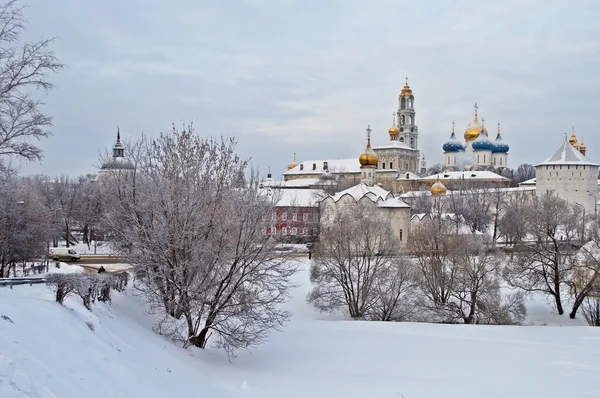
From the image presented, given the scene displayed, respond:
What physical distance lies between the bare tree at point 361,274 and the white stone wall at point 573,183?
1509 inches

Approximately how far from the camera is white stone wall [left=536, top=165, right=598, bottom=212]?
62.4 m

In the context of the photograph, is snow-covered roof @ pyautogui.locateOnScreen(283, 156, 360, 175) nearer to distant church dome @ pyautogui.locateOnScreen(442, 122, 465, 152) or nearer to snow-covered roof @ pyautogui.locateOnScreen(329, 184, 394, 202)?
distant church dome @ pyautogui.locateOnScreen(442, 122, 465, 152)

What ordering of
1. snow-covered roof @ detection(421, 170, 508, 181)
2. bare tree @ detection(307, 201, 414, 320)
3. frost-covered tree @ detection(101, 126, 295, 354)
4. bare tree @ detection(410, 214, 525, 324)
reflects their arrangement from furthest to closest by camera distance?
1. snow-covered roof @ detection(421, 170, 508, 181)
2. bare tree @ detection(307, 201, 414, 320)
3. bare tree @ detection(410, 214, 525, 324)
4. frost-covered tree @ detection(101, 126, 295, 354)

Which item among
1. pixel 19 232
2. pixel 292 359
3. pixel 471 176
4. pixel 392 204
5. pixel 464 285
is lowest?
pixel 292 359

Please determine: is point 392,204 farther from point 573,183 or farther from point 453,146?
point 453,146

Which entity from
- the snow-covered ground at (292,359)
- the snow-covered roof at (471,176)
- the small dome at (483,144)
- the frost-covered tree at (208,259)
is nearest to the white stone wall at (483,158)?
the small dome at (483,144)

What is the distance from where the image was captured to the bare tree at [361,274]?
26906 millimetres

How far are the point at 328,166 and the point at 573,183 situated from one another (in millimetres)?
40566

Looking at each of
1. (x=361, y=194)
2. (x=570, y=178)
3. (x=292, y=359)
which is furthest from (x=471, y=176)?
(x=292, y=359)

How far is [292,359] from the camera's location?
15.9 metres

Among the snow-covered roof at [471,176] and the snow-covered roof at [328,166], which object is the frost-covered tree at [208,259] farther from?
the snow-covered roof at [328,166]

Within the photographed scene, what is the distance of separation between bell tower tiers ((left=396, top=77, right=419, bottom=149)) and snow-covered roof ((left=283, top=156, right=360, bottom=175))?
949 centimetres

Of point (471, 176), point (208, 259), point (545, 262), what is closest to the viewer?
point (208, 259)

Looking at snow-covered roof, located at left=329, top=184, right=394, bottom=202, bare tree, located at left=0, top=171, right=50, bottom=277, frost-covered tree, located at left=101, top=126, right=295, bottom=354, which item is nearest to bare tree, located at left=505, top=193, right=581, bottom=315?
snow-covered roof, located at left=329, top=184, right=394, bottom=202
